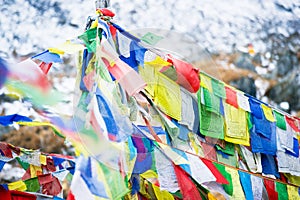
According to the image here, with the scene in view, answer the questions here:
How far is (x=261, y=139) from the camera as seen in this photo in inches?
116

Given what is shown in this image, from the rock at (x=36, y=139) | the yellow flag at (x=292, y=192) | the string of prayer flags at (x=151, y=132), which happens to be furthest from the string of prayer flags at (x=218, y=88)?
the rock at (x=36, y=139)

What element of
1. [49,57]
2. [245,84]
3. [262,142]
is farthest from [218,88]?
[245,84]

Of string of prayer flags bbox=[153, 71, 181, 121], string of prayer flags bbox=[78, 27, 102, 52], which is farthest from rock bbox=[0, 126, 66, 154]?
string of prayer flags bbox=[78, 27, 102, 52]

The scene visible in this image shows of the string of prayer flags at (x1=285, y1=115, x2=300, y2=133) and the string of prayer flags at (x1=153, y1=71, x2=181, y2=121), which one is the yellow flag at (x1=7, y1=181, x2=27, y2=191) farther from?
the string of prayer flags at (x1=285, y1=115, x2=300, y2=133)

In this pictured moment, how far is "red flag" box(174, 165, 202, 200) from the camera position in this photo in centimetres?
235

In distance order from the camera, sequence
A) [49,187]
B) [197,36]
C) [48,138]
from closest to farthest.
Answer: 1. [49,187]
2. [48,138]
3. [197,36]

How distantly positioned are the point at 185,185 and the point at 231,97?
1.94 feet

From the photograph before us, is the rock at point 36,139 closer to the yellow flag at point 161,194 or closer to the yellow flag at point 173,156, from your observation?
the yellow flag at point 161,194

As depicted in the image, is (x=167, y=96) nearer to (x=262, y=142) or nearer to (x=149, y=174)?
(x=149, y=174)

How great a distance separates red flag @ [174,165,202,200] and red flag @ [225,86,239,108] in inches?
20.5

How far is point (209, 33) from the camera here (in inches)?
318

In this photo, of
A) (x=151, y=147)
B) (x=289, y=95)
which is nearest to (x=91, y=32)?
(x=151, y=147)

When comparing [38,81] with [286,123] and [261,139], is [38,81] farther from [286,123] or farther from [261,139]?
[286,123]

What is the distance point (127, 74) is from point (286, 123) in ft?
4.24
